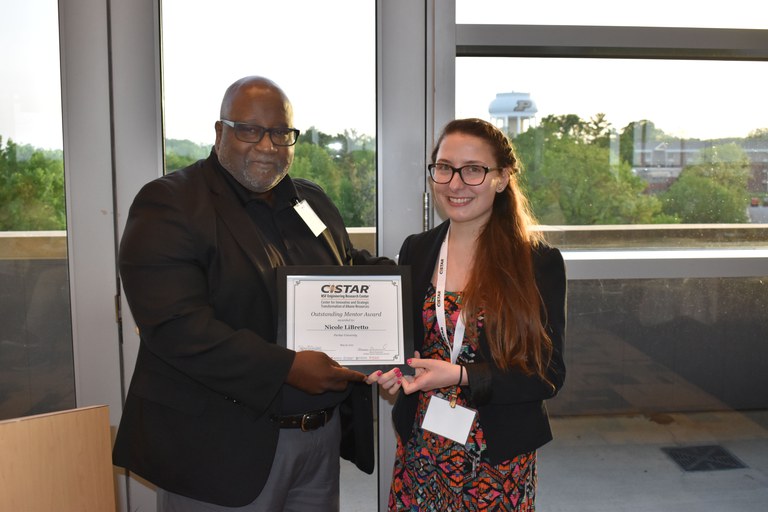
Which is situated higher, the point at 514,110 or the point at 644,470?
the point at 514,110

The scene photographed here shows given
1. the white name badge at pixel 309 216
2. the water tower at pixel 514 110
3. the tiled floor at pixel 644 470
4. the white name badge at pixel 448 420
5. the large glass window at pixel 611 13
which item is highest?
the large glass window at pixel 611 13

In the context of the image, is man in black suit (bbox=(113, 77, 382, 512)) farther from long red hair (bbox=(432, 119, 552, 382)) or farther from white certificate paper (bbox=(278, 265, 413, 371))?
long red hair (bbox=(432, 119, 552, 382))

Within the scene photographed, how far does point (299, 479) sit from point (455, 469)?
469 mm

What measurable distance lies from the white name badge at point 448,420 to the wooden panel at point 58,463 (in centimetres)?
109

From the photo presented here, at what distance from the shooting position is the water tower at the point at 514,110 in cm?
269

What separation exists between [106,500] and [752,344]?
279cm

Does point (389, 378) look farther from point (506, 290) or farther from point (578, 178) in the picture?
point (578, 178)

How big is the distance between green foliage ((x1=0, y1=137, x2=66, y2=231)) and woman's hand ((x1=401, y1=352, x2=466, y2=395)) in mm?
1576

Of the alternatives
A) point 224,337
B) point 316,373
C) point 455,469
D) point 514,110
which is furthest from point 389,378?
point 514,110

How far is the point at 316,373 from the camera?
68.9 inches

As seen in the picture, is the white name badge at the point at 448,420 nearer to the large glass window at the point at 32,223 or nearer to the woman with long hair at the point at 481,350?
the woman with long hair at the point at 481,350

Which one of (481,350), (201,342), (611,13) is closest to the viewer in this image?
(201,342)

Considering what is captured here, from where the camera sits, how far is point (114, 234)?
2.53 meters

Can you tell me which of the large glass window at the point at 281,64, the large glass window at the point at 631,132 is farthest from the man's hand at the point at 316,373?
the large glass window at the point at 631,132
